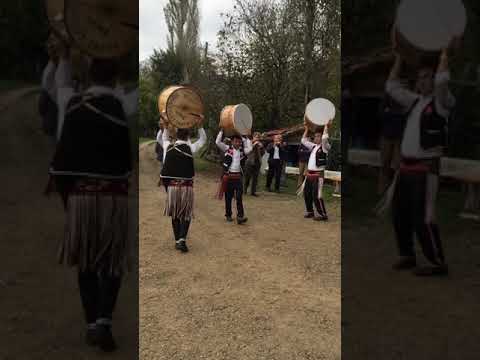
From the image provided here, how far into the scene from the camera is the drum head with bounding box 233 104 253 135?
28.5 ft

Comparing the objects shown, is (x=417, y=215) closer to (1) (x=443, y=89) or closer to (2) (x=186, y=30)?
(1) (x=443, y=89)

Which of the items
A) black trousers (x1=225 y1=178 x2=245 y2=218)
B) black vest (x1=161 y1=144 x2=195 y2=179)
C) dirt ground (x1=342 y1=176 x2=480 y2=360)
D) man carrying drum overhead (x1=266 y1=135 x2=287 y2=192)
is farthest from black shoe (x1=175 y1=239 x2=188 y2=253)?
man carrying drum overhead (x1=266 y1=135 x2=287 y2=192)

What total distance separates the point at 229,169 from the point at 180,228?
6.75ft

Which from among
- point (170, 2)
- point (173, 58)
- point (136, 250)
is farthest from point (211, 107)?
point (136, 250)

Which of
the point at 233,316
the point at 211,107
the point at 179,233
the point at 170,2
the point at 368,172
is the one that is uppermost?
the point at 170,2

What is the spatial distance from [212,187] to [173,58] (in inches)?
417

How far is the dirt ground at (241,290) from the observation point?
3339 mm

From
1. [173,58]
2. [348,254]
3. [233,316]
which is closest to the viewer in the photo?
[348,254]

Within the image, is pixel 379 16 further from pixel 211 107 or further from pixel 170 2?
pixel 170 2

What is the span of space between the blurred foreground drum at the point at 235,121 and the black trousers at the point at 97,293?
740 centimetres

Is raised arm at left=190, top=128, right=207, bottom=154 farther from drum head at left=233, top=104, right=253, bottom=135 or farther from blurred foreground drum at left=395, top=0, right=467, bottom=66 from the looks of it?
blurred foreground drum at left=395, top=0, right=467, bottom=66

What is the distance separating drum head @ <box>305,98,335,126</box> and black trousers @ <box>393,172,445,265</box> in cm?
764

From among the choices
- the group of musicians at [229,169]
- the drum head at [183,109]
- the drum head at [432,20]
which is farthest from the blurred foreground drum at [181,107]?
the drum head at [432,20]

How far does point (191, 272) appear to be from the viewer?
5297 mm
